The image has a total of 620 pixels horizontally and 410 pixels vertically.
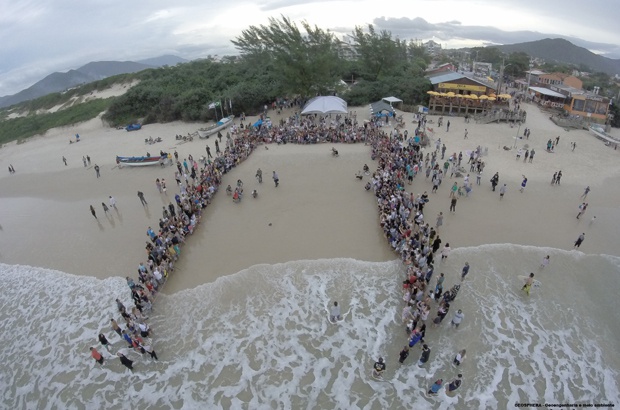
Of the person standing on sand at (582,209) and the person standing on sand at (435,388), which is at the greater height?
the person standing on sand at (582,209)

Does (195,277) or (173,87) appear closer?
(195,277)

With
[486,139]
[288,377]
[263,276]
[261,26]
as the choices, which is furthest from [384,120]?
[288,377]

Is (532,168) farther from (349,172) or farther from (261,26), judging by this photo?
(261,26)

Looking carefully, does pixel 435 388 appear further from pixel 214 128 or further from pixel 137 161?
pixel 214 128

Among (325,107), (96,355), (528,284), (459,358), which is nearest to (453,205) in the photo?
(528,284)

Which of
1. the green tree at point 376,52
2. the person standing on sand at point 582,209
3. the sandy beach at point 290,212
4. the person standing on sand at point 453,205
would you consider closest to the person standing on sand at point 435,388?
the sandy beach at point 290,212

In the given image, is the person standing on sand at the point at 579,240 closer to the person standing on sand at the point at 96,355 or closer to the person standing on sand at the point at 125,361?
the person standing on sand at the point at 125,361
